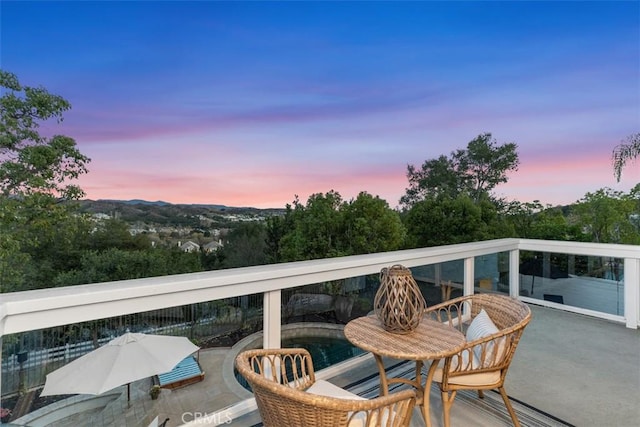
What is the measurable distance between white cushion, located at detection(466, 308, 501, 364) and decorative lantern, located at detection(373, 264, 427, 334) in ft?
1.66

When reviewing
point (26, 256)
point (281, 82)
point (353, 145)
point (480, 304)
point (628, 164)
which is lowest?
point (26, 256)

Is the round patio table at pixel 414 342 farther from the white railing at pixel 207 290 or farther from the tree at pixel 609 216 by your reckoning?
the tree at pixel 609 216

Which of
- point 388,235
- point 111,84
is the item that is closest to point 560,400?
point 388,235

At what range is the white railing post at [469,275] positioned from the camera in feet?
13.5

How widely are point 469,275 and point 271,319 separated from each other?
2.70 metres

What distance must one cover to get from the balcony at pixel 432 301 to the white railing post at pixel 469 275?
0.01m

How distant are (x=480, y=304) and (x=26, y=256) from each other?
17.4 metres

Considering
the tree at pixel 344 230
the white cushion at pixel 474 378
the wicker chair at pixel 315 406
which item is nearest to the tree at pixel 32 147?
the tree at pixel 344 230

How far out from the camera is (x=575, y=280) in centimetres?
471

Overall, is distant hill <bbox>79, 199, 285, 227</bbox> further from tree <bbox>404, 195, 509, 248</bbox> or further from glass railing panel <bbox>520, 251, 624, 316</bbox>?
glass railing panel <bbox>520, 251, 624, 316</bbox>

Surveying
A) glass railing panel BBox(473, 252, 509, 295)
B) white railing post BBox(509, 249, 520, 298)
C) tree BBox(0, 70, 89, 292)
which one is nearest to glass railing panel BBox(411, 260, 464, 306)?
glass railing panel BBox(473, 252, 509, 295)

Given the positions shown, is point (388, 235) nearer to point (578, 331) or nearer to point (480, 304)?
point (578, 331)

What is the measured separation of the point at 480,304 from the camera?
2748mm

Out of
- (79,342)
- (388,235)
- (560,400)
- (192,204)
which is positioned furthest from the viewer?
(192,204)
